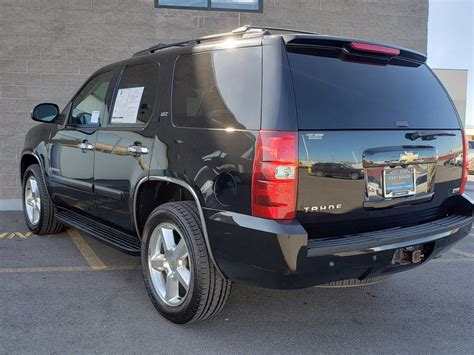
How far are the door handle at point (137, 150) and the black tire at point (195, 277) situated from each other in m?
0.50

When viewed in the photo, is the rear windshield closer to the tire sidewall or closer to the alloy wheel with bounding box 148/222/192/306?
the tire sidewall

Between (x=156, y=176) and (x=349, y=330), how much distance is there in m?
1.73

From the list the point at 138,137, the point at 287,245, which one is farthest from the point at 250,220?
the point at 138,137

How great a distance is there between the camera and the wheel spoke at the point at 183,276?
327 centimetres

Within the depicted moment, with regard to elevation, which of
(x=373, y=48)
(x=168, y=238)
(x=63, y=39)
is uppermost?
(x=63, y=39)

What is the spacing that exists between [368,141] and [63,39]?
610 cm

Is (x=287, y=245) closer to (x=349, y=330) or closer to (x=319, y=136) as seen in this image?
(x=319, y=136)

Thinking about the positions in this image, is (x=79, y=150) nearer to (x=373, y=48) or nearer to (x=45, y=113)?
(x=45, y=113)

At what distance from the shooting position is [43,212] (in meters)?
5.45

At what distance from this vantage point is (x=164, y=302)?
3459mm

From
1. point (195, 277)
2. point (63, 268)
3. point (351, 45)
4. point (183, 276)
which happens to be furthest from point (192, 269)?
point (63, 268)

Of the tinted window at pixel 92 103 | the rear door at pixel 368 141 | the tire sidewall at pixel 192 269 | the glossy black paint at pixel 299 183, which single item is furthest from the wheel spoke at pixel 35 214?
the rear door at pixel 368 141

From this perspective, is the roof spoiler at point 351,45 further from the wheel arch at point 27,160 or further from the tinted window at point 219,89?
the wheel arch at point 27,160

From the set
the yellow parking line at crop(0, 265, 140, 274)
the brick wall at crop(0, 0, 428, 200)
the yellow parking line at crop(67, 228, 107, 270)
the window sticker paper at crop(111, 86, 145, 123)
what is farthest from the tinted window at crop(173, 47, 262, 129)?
the brick wall at crop(0, 0, 428, 200)
